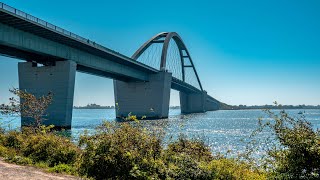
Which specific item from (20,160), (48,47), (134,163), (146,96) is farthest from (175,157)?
(146,96)

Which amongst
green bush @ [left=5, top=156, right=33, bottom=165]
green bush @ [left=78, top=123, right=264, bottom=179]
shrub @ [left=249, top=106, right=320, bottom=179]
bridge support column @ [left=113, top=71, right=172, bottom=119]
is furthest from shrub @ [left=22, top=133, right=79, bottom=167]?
bridge support column @ [left=113, top=71, right=172, bottom=119]

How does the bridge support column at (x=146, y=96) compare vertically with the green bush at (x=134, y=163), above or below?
above

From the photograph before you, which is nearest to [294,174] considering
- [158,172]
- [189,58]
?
[158,172]

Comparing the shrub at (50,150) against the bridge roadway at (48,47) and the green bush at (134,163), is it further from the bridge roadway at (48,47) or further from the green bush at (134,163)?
the bridge roadway at (48,47)

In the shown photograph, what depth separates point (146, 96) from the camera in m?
88.5

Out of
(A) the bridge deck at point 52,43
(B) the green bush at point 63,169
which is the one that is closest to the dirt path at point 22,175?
(B) the green bush at point 63,169

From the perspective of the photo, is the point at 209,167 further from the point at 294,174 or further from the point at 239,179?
the point at 294,174

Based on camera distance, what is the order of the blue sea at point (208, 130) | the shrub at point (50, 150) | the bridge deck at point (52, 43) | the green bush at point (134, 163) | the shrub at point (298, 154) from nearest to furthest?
the shrub at point (298, 154)
the green bush at point (134, 163)
the shrub at point (50, 150)
the blue sea at point (208, 130)
the bridge deck at point (52, 43)

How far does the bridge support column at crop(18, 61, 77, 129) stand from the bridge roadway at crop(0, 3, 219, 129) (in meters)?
1.17

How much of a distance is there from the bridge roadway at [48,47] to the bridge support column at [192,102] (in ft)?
279

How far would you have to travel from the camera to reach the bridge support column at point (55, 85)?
47656mm

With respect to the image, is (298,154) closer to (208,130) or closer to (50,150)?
(50,150)

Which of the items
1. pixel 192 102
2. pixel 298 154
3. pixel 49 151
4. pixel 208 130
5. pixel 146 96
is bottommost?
pixel 208 130

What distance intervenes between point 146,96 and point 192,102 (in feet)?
230
